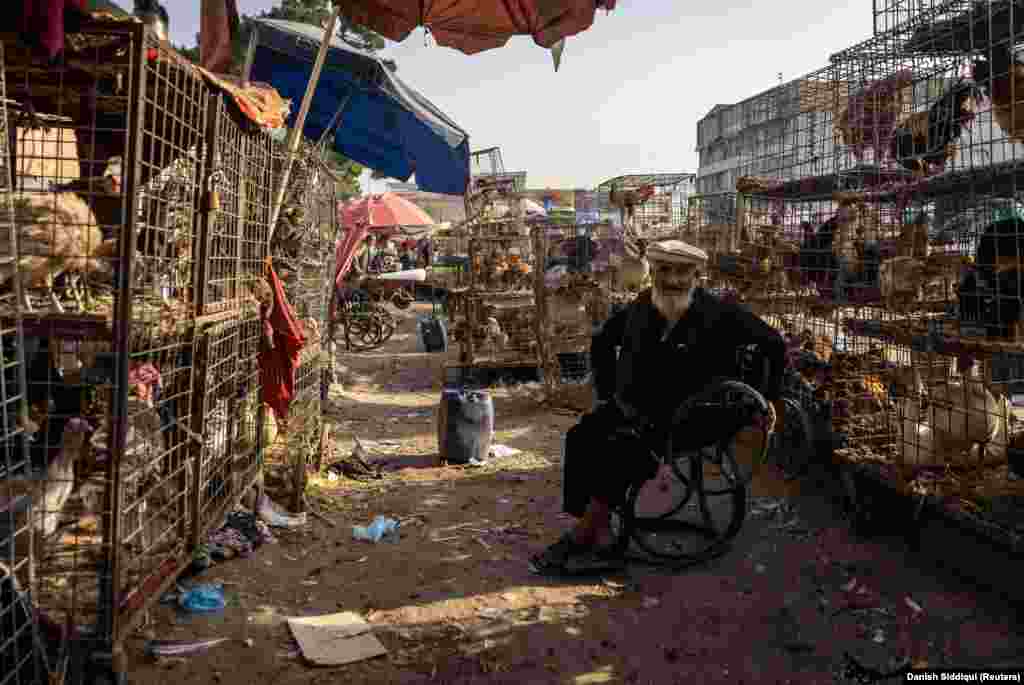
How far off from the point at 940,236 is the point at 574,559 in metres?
3.45

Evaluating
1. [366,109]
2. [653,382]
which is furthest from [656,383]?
[366,109]

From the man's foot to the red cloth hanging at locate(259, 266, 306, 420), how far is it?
1886 millimetres

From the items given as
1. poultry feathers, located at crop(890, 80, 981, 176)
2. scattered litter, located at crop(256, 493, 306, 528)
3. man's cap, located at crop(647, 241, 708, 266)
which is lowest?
scattered litter, located at crop(256, 493, 306, 528)

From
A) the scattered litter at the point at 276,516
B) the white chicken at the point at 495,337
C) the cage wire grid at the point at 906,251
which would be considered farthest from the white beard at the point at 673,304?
the white chicken at the point at 495,337

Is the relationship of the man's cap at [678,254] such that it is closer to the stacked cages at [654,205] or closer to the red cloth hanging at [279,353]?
the red cloth hanging at [279,353]

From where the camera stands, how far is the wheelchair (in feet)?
13.0

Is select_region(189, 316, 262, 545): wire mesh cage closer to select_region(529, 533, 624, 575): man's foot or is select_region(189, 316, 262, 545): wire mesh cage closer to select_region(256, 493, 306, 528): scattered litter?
select_region(256, 493, 306, 528): scattered litter

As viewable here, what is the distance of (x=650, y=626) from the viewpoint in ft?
12.7

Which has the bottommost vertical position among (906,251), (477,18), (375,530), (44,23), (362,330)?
(375,530)

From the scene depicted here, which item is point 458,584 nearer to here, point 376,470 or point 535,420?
point 376,470

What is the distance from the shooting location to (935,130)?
16.2 feet

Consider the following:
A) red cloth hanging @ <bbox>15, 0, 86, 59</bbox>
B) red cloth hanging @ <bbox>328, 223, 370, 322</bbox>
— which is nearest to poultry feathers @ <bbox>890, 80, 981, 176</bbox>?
red cloth hanging @ <bbox>15, 0, 86, 59</bbox>

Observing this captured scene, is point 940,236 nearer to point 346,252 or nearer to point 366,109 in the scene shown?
point 366,109

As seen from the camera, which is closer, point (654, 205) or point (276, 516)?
point (276, 516)
